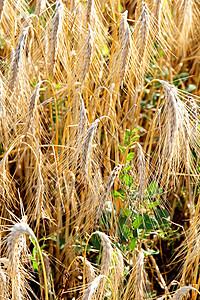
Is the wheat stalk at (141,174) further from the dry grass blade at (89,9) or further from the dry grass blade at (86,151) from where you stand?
the dry grass blade at (89,9)

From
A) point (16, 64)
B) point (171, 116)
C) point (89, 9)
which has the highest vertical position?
point (89, 9)

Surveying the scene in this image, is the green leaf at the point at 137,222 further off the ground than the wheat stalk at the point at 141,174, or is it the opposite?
the wheat stalk at the point at 141,174

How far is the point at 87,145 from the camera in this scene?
86cm

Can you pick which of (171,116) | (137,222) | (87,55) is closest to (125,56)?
(87,55)

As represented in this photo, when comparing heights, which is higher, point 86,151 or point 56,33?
point 56,33

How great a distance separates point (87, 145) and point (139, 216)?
0.29 m

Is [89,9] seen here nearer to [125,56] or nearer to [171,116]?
[125,56]

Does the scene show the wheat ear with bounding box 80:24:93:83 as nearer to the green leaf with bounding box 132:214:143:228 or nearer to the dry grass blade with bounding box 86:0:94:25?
the dry grass blade with bounding box 86:0:94:25

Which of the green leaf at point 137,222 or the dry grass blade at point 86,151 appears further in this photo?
the green leaf at point 137,222

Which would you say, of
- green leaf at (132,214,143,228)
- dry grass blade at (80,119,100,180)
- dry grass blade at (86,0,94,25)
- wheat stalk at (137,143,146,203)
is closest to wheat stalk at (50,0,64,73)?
dry grass blade at (86,0,94,25)

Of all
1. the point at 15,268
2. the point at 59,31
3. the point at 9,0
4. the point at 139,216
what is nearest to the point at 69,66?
the point at 59,31

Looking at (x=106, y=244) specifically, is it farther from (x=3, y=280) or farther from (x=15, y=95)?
(x=15, y=95)

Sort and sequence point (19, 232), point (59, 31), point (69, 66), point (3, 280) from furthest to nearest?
point (69, 66) < point (59, 31) < point (3, 280) < point (19, 232)

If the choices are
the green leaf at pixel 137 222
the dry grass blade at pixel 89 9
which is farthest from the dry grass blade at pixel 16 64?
the green leaf at pixel 137 222
